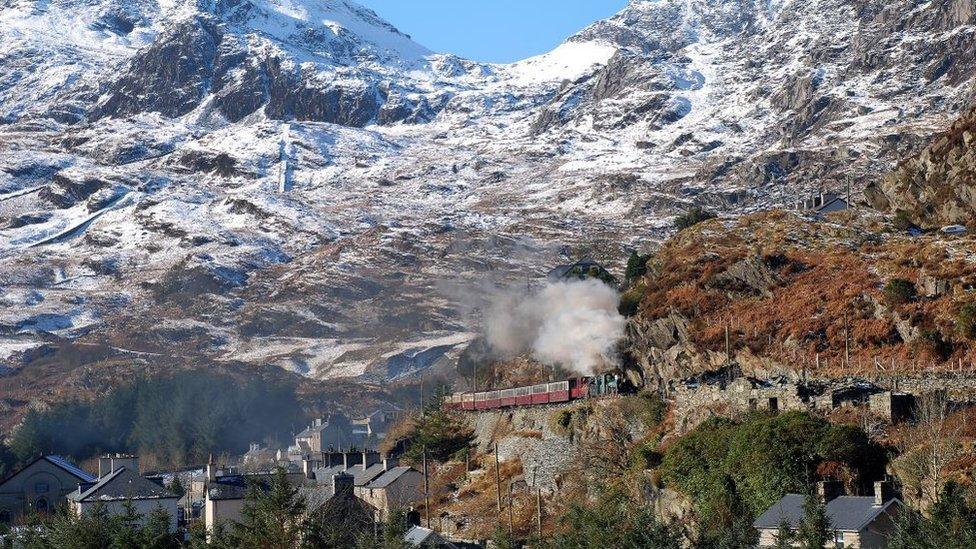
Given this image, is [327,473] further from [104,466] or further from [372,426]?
[372,426]

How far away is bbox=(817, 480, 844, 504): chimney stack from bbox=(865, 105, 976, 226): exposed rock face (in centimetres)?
4531

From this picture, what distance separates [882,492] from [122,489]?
136 ft

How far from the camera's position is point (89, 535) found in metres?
59.1

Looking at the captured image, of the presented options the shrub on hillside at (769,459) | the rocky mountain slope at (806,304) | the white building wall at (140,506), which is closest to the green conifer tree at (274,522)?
the shrub on hillside at (769,459)

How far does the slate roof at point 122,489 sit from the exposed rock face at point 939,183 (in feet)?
168

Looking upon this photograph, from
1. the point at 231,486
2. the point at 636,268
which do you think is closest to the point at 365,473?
the point at 231,486

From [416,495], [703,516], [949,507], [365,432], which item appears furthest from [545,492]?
[365,432]

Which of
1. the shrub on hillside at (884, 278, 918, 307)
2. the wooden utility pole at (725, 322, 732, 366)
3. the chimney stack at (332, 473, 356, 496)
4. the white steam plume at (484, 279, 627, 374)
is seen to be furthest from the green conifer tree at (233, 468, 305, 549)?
the white steam plume at (484, 279, 627, 374)

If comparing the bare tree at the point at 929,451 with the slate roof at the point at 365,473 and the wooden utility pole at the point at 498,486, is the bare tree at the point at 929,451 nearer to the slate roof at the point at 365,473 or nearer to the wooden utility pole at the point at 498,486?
the wooden utility pole at the point at 498,486

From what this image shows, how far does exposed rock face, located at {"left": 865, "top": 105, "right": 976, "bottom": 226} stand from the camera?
3967 inches

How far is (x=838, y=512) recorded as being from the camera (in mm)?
52469

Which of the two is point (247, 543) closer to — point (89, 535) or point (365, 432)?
point (89, 535)

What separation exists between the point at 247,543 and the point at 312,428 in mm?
129033

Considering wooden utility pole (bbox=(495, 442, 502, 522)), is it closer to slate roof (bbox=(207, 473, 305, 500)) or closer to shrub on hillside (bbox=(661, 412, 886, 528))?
slate roof (bbox=(207, 473, 305, 500))
